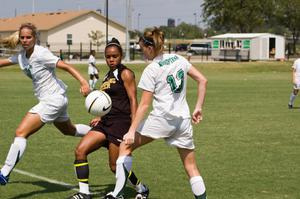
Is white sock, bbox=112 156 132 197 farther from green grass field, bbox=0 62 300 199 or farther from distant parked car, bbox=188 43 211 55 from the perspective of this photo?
distant parked car, bbox=188 43 211 55

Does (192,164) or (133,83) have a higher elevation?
(133,83)

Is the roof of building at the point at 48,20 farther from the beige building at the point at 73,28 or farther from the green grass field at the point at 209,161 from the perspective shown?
the green grass field at the point at 209,161

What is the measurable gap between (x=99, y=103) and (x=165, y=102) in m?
1.00

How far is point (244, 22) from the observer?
90.9m

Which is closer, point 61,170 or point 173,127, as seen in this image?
point 173,127

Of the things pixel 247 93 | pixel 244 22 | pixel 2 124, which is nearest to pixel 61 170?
pixel 2 124

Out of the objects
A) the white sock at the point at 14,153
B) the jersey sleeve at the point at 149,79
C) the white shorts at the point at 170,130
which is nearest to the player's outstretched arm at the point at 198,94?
the white shorts at the point at 170,130

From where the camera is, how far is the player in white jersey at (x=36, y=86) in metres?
8.09

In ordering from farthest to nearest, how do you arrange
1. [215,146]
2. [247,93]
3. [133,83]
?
[247,93] < [215,146] < [133,83]

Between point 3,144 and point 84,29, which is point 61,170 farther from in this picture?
point 84,29

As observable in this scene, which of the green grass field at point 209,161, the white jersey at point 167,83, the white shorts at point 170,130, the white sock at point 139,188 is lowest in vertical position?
the green grass field at point 209,161

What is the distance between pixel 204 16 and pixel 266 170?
8465 centimetres

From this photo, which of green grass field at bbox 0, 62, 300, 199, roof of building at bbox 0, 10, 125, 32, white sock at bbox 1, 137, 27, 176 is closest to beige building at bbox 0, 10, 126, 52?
roof of building at bbox 0, 10, 125, 32

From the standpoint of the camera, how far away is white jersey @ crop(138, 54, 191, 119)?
22.6 ft
